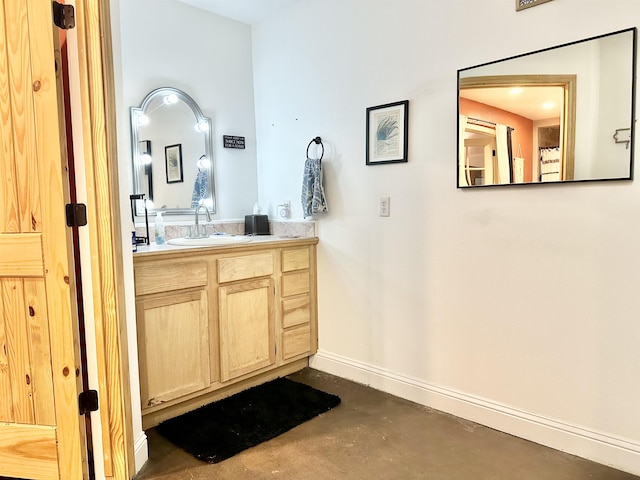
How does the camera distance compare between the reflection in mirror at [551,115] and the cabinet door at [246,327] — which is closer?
the reflection in mirror at [551,115]

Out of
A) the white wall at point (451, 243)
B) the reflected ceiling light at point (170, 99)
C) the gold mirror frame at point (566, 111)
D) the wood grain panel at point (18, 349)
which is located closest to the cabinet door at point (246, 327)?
the white wall at point (451, 243)

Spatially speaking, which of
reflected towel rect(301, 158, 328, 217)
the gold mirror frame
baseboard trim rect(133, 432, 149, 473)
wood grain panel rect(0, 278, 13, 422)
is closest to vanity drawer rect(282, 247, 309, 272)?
reflected towel rect(301, 158, 328, 217)

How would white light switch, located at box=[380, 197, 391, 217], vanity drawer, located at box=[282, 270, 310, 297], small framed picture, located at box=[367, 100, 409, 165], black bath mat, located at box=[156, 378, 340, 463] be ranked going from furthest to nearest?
vanity drawer, located at box=[282, 270, 310, 297] → white light switch, located at box=[380, 197, 391, 217] → small framed picture, located at box=[367, 100, 409, 165] → black bath mat, located at box=[156, 378, 340, 463]

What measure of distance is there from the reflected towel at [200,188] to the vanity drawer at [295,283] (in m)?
0.83

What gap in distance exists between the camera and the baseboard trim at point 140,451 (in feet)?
5.99

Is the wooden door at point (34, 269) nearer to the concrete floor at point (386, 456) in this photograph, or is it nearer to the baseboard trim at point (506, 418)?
the concrete floor at point (386, 456)

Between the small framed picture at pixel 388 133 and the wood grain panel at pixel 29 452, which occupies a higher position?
the small framed picture at pixel 388 133

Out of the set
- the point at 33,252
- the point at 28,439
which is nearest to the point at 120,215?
the point at 33,252

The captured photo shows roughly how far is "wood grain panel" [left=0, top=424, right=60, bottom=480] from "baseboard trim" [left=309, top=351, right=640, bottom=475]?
1.63 m

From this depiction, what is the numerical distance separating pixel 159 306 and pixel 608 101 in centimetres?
218

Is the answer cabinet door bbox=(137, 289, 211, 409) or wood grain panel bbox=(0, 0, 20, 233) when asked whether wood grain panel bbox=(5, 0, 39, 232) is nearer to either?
wood grain panel bbox=(0, 0, 20, 233)

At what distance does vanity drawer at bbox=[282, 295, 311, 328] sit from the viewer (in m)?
2.76

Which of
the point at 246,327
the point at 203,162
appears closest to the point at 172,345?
the point at 246,327

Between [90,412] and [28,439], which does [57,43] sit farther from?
[28,439]
